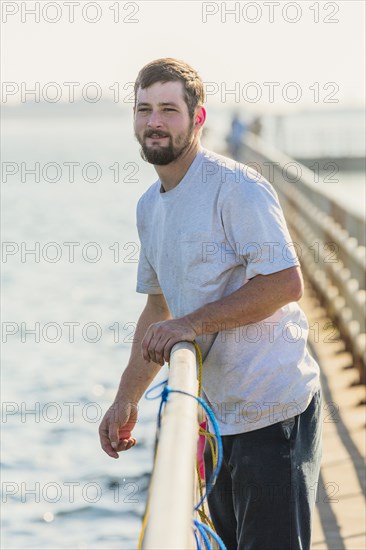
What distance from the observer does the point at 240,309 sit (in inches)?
146

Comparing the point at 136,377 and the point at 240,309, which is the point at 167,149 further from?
the point at 136,377

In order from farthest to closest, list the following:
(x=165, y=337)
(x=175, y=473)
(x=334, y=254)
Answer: (x=334, y=254)
(x=165, y=337)
(x=175, y=473)

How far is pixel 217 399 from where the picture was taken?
392 cm

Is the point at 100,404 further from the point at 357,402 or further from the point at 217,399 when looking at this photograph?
the point at 217,399

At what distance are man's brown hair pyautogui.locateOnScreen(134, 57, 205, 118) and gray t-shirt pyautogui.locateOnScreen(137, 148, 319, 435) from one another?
0.62ft

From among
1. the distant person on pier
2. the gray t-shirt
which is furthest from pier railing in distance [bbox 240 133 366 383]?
the distant person on pier

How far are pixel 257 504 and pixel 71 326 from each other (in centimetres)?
1897

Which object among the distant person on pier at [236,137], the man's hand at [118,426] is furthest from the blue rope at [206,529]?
the distant person on pier at [236,137]

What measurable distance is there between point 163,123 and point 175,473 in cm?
163

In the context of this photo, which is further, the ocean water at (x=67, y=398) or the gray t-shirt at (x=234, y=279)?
the ocean water at (x=67, y=398)

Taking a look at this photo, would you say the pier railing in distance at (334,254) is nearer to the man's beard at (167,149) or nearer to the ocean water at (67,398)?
the ocean water at (67,398)

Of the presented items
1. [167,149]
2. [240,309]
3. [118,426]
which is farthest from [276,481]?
[167,149]

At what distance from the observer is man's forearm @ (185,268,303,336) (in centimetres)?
371

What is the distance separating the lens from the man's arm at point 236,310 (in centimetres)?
367
